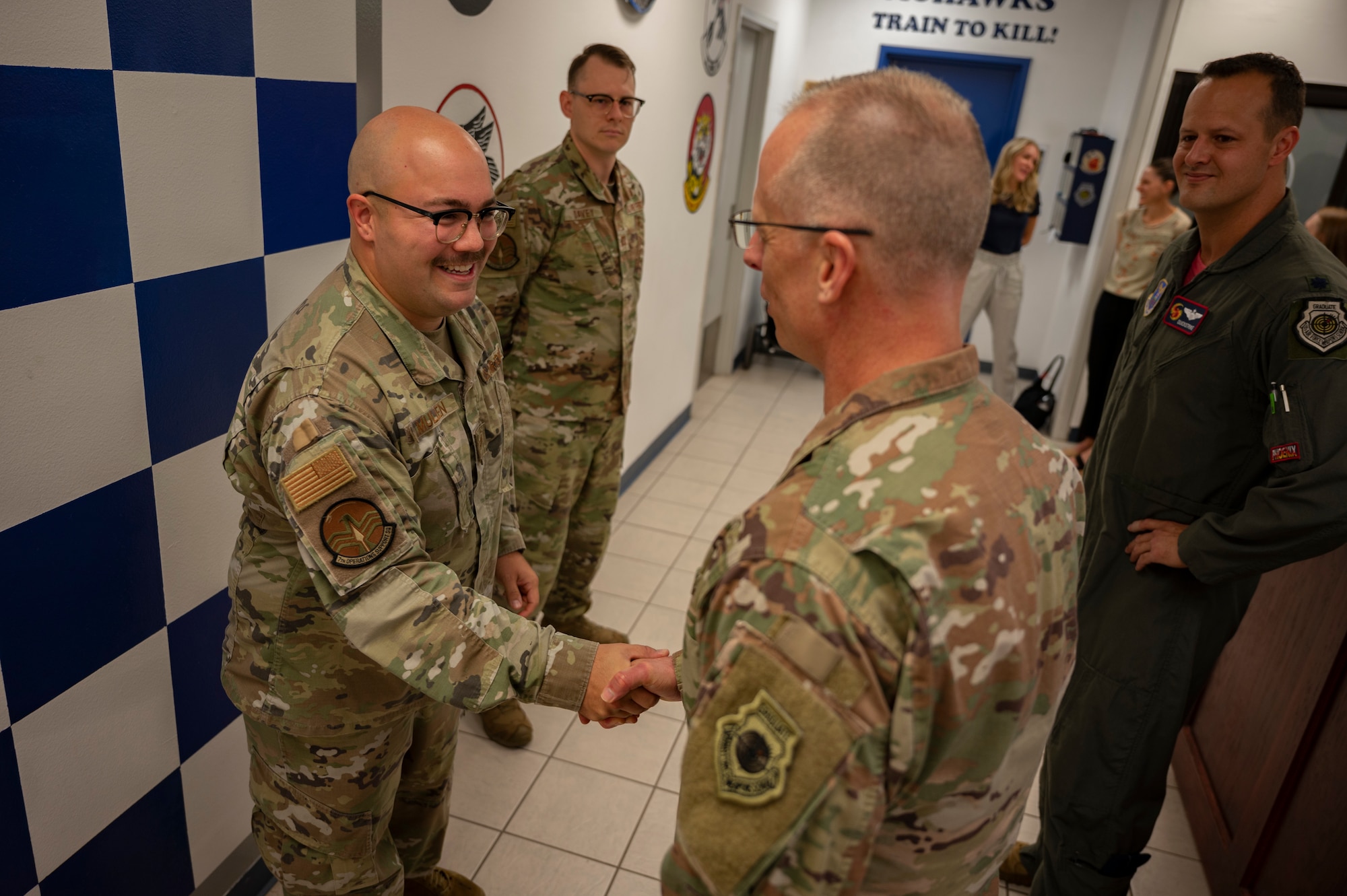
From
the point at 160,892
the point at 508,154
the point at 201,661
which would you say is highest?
the point at 508,154

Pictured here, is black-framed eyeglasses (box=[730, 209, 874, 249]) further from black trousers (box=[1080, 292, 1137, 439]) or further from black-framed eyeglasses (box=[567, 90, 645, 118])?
black trousers (box=[1080, 292, 1137, 439])

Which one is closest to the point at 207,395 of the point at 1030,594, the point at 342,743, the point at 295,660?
the point at 295,660

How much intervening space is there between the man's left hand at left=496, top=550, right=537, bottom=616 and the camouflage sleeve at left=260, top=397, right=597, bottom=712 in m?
0.51

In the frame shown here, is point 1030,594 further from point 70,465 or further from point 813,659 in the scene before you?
point 70,465

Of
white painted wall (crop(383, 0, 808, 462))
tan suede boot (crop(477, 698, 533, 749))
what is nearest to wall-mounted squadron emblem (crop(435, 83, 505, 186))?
white painted wall (crop(383, 0, 808, 462))

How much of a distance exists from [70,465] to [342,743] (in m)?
0.64

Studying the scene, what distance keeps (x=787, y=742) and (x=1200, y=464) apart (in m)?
1.53

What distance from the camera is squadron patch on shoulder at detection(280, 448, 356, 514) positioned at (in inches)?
50.8

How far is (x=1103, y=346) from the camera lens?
17.8 ft

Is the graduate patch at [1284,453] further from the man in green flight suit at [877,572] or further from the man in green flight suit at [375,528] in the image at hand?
the man in green flight suit at [375,528]

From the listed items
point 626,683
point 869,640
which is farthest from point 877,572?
point 626,683

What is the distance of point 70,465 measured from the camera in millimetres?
1450

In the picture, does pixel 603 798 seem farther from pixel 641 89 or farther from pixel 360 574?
pixel 641 89

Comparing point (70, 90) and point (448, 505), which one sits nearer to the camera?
point (70, 90)
